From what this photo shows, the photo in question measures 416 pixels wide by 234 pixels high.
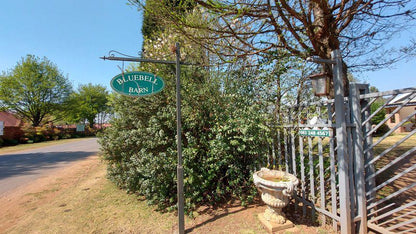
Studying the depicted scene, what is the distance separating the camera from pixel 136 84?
3.00m

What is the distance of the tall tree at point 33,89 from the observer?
23297 millimetres

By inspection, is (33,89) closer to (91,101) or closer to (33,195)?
(91,101)

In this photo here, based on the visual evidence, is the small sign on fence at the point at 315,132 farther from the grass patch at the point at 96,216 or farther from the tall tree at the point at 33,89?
the tall tree at the point at 33,89

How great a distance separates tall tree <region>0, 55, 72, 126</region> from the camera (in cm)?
2330

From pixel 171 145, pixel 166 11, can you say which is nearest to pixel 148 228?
pixel 171 145

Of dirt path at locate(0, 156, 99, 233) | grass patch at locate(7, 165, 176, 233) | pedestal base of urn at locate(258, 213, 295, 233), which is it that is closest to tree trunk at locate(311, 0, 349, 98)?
pedestal base of urn at locate(258, 213, 295, 233)

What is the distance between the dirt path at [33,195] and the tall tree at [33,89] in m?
24.8

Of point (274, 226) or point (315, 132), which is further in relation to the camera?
point (274, 226)

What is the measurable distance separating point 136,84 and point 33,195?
187 inches

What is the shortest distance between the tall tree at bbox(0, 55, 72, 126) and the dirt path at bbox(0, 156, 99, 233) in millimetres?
24848

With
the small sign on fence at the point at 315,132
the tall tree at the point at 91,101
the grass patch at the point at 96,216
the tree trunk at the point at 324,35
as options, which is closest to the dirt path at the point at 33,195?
the grass patch at the point at 96,216

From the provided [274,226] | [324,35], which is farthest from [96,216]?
[324,35]

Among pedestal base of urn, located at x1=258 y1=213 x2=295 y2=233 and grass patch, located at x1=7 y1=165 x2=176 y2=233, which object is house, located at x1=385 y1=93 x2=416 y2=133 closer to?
pedestal base of urn, located at x1=258 y1=213 x2=295 y2=233

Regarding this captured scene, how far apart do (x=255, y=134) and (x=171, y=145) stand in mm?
1798
